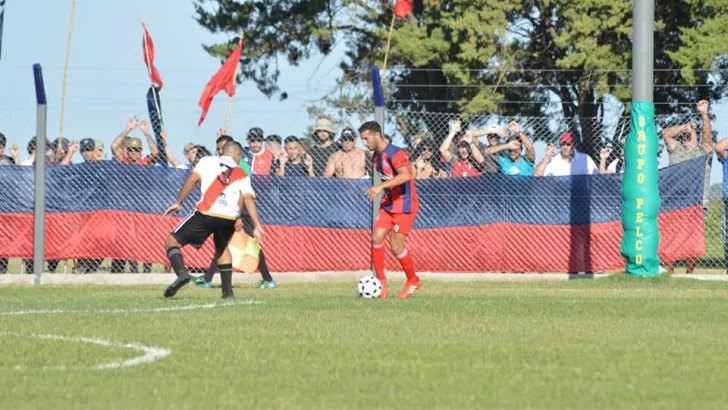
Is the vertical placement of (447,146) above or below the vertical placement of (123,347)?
above

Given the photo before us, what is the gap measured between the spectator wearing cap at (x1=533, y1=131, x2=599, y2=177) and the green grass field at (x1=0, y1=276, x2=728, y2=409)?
18.3ft

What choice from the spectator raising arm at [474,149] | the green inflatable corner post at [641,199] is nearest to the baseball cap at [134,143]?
the spectator raising arm at [474,149]

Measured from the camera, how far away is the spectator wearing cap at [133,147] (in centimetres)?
2081

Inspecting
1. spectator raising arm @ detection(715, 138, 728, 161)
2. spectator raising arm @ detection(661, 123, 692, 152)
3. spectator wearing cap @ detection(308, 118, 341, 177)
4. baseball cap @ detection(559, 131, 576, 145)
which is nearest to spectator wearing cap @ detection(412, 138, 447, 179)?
spectator wearing cap @ detection(308, 118, 341, 177)

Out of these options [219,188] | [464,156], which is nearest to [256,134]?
[464,156]

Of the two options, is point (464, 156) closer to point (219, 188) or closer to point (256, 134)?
point (256, 134)

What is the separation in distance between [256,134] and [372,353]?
11472mm

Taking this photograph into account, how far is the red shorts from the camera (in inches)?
635

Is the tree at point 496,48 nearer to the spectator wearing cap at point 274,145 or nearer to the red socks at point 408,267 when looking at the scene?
the spectator wearing cap at point 274,145

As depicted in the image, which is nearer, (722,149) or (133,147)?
(722,149)

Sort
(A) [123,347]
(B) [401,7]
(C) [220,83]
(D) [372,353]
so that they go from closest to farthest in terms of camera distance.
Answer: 1. (D) [372,353]
2. (A) [123,347]
3. (C) [220,83]
4. (B) [401,7]

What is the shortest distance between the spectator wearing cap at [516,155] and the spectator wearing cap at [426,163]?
2.44ft

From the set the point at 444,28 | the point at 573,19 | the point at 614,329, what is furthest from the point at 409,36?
the point at 614,329

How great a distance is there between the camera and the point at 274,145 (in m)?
21.1
